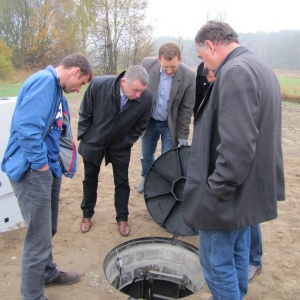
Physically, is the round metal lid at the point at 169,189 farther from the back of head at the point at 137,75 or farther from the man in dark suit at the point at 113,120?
the back of head at the point at 137,75

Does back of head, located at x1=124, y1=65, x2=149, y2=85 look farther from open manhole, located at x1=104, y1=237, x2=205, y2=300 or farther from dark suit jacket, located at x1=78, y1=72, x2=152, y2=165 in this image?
open manhole, located at x1=104, y1=237, x2=205, y2=300

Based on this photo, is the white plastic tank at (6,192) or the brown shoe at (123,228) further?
the brown shoe at (123,228)

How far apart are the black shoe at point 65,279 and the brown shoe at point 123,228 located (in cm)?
95

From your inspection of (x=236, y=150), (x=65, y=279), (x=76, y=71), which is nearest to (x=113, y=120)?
(x=76, y=71)

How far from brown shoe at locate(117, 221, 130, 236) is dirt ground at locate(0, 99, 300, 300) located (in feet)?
0.22

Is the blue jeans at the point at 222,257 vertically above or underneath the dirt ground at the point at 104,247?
above

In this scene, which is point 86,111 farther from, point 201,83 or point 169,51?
point 201,83

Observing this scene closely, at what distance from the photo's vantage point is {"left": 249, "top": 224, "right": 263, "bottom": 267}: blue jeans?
10.2 ft

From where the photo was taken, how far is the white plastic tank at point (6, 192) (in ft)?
12.5

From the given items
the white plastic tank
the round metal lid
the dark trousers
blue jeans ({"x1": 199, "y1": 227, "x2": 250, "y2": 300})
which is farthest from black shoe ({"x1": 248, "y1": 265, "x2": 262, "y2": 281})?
the white plastic tank

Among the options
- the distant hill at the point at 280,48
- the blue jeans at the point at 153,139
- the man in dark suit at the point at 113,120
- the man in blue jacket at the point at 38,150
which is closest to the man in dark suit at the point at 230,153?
the man in blue jacket at the point at 38,150

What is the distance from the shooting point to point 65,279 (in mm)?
3244

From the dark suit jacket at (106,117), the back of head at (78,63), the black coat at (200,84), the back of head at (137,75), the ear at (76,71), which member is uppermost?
the back of head at (78,63)

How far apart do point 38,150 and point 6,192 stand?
6.39 feet
